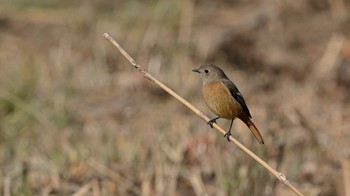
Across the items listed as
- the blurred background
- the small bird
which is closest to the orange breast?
the small bird

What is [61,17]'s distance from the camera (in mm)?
11031

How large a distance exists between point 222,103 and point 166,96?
4.54 metres

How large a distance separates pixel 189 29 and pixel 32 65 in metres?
1.75

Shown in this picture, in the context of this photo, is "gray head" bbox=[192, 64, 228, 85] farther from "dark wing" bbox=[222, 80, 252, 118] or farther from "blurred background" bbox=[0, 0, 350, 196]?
"blurred background" bbox=[0, 0, 350, 196]

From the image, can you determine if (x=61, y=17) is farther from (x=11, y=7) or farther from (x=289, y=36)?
(x=289, y=36)

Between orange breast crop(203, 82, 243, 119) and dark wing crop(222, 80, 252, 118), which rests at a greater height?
Result: dark wing crop(222, 80, 252, 118)

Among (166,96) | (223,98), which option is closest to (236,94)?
(223,98)

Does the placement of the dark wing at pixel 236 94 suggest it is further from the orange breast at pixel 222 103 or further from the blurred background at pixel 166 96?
the blurred background at pixel 166 96

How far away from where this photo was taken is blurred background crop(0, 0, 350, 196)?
5.98 metres

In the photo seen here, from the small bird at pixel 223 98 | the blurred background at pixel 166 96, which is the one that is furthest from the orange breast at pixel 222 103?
the blurred background at pixel 166 96

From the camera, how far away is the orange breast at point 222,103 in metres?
4.17

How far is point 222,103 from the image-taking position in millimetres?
4164

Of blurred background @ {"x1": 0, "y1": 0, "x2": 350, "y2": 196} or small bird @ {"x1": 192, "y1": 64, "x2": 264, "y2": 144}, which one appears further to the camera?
blurred background @ {"x1": 0, "y1": 0, "x2": 350, "y2": 196}

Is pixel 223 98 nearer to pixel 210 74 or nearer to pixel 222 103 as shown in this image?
pixel 222 103
